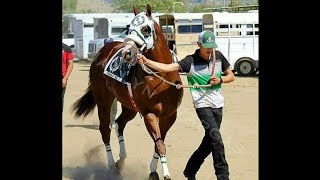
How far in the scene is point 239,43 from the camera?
21.9 meters

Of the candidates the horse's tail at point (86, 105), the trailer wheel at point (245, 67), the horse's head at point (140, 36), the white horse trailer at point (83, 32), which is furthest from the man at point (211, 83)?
the white horse trailer at point (83, 32)

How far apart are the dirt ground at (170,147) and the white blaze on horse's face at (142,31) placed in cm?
188

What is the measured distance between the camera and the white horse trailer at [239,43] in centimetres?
2173

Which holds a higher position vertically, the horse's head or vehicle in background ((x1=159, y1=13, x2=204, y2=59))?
vehicle in background ((x1=159, y1=13, x2=204, y2=59))

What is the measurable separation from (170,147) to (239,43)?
537 inches

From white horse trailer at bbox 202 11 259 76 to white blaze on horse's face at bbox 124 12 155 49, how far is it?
15.6m

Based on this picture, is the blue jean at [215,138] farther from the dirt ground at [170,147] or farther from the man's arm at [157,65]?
the dirt ground at [170,147]

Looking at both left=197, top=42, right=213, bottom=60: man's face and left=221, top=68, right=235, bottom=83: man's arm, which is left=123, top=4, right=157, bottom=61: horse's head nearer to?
left=197, top=42, right=213, bottom=60: man's face

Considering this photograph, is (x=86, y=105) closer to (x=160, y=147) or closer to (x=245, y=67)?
(x=160, y=147)

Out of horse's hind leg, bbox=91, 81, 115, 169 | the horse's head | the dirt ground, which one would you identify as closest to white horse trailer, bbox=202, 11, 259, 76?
the dirt ground

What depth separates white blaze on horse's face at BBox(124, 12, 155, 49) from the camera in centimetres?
592

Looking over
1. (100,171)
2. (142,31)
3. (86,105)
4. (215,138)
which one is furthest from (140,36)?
(86,105)
